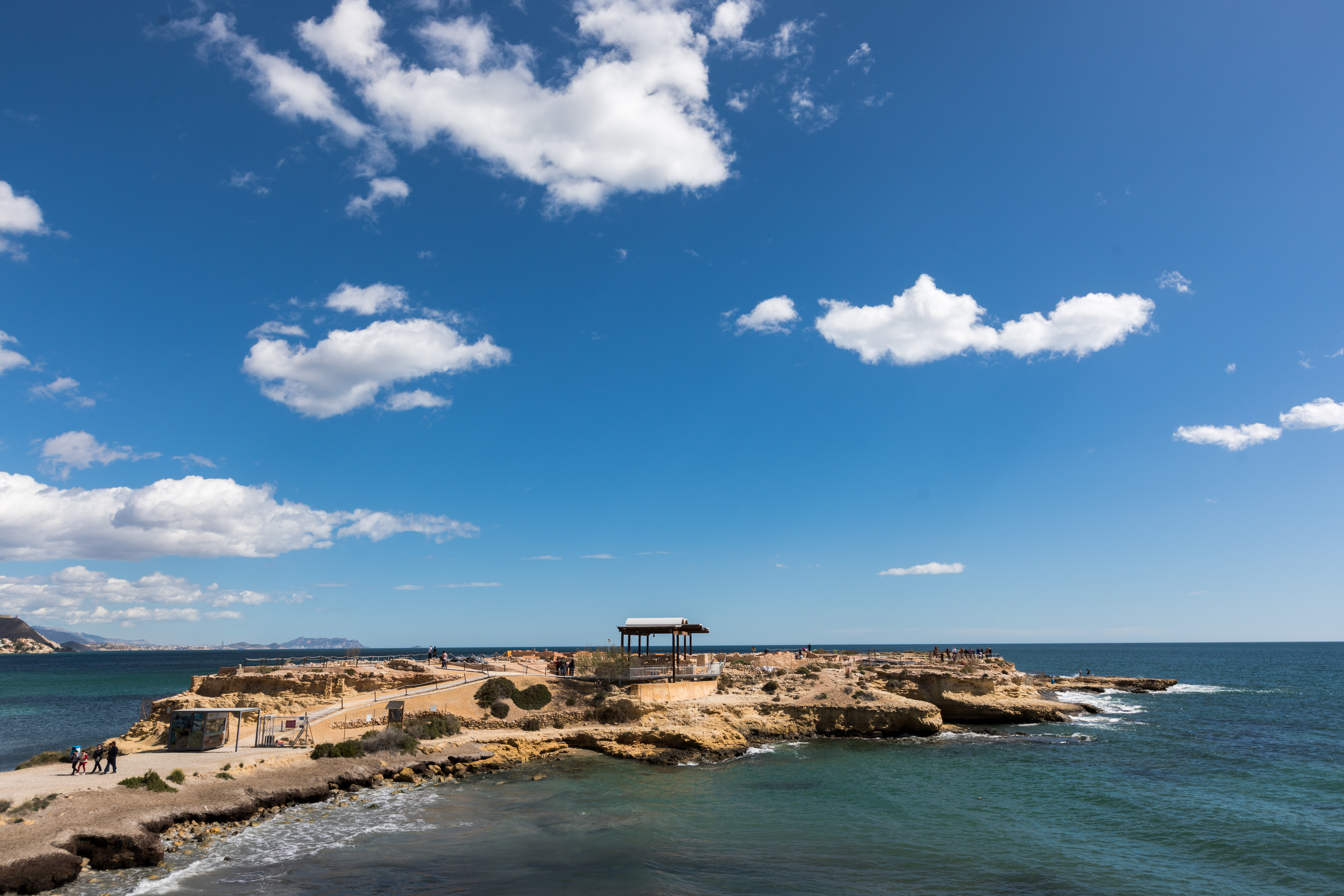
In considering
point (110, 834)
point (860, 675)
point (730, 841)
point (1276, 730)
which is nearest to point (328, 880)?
point (110, 834)

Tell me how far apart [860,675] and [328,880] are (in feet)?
132

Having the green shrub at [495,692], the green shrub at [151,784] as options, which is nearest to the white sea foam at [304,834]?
the green shrub at [151,784]

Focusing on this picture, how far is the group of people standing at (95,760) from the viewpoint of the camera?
76.4 ft

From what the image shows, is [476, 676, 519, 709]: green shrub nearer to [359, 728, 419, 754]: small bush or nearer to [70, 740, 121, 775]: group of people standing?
[359, 728, 419, 754]: small bush

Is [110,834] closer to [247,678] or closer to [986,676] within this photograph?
[247,678]

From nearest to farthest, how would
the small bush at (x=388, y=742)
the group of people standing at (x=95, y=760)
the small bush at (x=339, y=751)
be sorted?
the group of people standing at (x=95, y=760), the small bush at (x=339, y=751), the small bush at (x=388, y=742)

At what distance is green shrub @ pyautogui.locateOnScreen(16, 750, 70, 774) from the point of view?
82.8ft

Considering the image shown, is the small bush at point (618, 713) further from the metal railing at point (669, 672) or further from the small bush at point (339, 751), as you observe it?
the small bush at point (339, 751)

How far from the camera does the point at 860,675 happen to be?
50188mm

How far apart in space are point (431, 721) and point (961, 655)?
192 ft

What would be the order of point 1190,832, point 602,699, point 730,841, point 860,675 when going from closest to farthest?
point 730,841, point 1190,832, point 602,699, point 860,675

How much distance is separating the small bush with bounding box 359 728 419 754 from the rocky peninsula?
0.39ft

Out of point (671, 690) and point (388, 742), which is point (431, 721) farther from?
point (671, 690)

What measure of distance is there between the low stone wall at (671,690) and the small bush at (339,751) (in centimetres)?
1358
